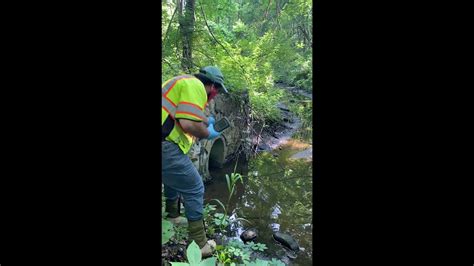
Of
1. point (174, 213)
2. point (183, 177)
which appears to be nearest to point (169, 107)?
point (183, 177)

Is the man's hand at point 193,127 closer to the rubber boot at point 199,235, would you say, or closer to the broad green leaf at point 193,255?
the rubber boot at point 199,235

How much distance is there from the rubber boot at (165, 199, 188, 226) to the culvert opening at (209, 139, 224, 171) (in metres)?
3.34

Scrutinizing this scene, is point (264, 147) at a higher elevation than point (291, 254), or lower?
higher

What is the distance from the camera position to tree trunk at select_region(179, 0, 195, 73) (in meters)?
6.04

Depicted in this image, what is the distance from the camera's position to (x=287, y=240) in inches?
162

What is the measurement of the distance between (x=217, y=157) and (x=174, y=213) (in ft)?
11.4

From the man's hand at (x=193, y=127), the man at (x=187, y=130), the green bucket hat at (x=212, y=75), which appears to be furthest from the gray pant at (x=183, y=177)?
the green bucket hat at (x=212, y=75)

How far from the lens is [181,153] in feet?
9.77

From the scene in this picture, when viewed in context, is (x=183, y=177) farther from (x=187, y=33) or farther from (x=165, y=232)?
(x=187, y=33)

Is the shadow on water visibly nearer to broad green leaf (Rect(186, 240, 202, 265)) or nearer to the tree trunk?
the tree trunk

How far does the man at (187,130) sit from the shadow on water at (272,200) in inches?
46.9

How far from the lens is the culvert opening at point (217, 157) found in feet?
23.1
